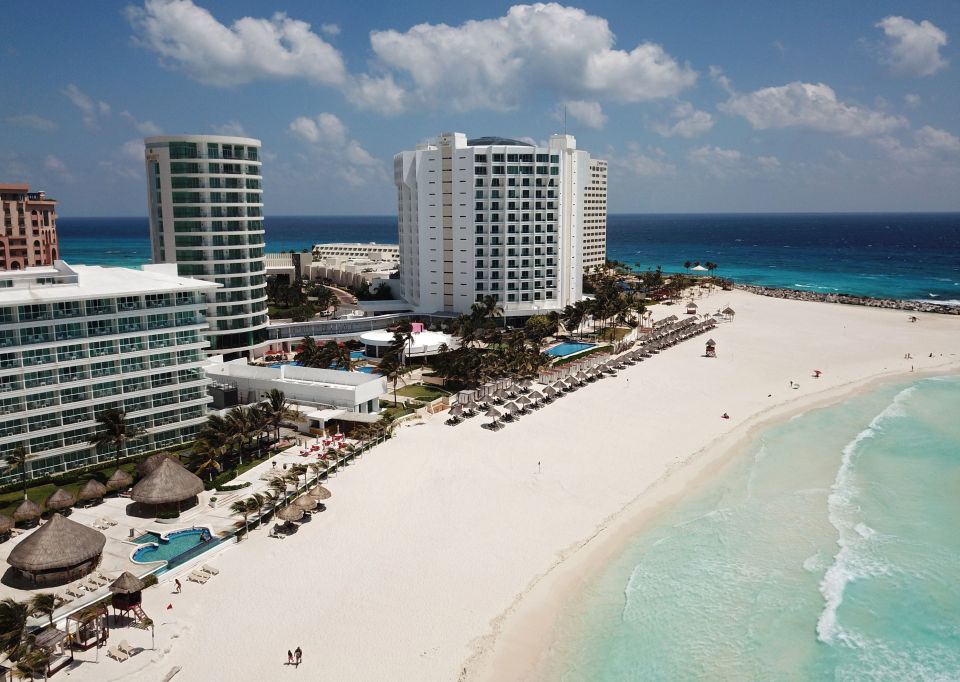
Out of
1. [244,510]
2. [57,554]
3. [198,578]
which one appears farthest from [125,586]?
[244,510]

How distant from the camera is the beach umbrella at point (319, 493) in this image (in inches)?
1522

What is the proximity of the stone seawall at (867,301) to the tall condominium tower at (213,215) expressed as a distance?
328ft

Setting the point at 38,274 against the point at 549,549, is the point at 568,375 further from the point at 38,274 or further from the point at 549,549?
the point at 38,274

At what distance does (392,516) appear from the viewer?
3806 cm

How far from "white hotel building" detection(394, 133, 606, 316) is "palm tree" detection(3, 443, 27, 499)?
185 feet

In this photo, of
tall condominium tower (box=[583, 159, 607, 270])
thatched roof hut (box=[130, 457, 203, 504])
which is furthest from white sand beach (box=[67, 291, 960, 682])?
tall condominium tower (box=[583, 159, 607, 270])

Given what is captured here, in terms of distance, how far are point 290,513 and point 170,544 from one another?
580 cm

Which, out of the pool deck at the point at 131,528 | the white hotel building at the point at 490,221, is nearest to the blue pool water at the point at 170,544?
the pool deck at the point at 131,528

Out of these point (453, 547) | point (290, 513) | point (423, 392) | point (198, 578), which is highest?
point (423, 392)

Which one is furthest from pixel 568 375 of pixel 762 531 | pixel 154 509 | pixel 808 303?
pixel 808 303

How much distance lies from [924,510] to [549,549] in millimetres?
23180

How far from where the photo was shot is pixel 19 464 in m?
39.8

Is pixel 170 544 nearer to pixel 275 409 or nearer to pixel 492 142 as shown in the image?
pixel 275 409

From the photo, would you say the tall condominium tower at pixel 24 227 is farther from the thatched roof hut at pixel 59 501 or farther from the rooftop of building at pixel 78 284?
the thatched roof hut at pixel 59 501
